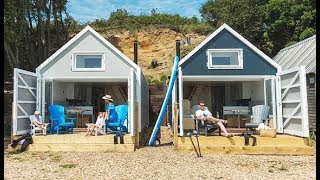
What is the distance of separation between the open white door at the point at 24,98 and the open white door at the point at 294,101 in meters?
8.49

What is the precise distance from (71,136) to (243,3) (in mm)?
20958

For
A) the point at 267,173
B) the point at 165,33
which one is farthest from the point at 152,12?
the point at 267,173

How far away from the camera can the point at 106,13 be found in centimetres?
3519

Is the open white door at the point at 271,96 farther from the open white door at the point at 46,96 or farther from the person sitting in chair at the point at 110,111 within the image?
the open white door at the point at 46,96

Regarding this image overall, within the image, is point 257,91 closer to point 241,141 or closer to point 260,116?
point 260,116

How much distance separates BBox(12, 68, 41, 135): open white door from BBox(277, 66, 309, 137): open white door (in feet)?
27.9

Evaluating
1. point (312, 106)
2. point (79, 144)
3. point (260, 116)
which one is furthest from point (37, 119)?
point (312, 106)

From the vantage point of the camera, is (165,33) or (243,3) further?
(165,33)

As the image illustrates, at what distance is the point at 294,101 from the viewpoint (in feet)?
37.7

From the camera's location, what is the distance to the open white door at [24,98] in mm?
11281

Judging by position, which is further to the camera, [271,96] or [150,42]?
[150,42]

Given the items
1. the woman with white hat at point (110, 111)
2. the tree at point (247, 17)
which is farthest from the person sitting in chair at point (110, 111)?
the tree at point (247, 17)

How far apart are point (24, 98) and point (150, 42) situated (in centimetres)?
2022
